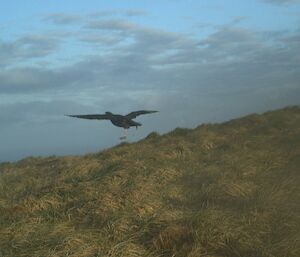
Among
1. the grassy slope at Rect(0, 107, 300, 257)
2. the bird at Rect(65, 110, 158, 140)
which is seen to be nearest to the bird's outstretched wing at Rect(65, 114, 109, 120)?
the bird at Rect(65, 110, 158, 140)

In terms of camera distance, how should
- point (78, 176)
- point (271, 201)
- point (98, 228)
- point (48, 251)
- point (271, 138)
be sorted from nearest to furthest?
point (48, 251) < point (98, 228) < point (271, 201) < point (78, 176) < point (271, 138)

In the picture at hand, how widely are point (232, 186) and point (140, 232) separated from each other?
10.8 ft

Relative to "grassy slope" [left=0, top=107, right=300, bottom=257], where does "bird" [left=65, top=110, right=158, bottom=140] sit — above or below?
above

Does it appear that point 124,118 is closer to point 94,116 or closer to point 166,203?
point 94,116

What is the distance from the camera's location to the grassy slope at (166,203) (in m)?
8.99

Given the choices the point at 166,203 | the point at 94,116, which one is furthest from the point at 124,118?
the point at 166,203

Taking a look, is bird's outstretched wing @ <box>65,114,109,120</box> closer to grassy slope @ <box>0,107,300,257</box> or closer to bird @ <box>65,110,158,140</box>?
bird @ <box>65,110,158,140</box>

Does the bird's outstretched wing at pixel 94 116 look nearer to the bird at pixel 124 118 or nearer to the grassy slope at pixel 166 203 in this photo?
the bird at pixel 124 118

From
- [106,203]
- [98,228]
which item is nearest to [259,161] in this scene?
[106,203]

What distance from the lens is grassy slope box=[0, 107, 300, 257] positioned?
8992 mm

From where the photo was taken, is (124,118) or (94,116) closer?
(124,118)

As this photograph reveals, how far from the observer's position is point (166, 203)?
1162 cm

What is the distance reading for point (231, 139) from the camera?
62.5 feet

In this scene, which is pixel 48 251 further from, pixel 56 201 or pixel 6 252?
pixel 56 201
